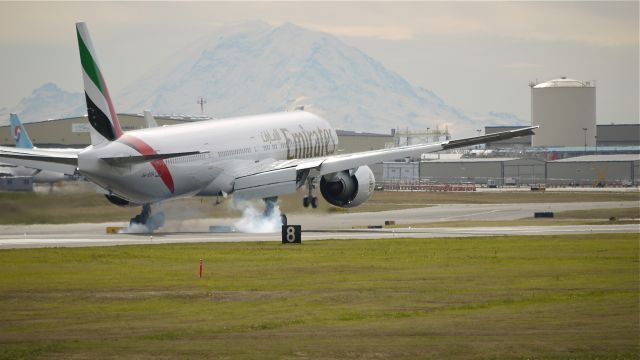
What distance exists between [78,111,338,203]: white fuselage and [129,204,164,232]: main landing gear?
1456 mm

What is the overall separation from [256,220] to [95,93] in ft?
45.0

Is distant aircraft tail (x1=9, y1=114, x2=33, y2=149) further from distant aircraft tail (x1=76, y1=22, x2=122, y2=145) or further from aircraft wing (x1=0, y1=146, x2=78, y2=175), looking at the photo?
distant aircraft tail (x1=76, y1=22, x2=122, y2=145)

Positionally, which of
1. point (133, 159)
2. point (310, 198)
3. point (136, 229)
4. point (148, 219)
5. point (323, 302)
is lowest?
point (323, 302)

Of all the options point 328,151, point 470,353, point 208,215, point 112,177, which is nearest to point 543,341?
point 470,353

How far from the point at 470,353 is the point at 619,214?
225ft

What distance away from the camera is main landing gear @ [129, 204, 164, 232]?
67.4m

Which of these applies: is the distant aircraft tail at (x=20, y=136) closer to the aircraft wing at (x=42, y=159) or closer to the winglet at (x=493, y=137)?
the aircraft wing at (x=42, y=159)

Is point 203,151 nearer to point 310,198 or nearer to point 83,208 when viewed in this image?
point 83,208

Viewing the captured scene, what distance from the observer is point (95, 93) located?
61906mm

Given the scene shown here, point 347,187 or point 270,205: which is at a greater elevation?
point 347,187

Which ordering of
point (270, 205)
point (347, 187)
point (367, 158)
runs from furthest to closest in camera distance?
point (347, 187) < point (270, 205) < point (367, 158)

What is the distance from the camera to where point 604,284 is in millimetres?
38688

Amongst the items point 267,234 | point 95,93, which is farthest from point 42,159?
point 267,234

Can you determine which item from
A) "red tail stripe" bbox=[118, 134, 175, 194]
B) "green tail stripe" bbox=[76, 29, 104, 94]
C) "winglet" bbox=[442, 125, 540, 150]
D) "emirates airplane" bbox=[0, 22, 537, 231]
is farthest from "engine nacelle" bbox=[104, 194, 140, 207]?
"winglet" bbox=[442, 125, 540, 150]
